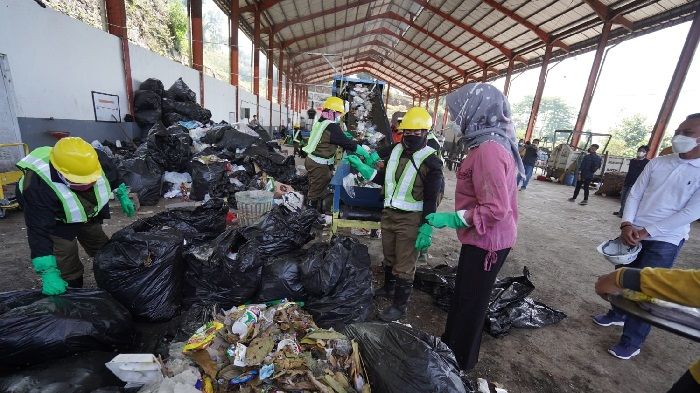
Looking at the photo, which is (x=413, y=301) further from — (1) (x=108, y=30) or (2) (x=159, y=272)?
(1) (x=108, y=30)

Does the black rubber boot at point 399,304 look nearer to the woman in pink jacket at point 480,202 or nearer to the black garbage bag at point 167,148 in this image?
the woman in pink jacket at point 480,202

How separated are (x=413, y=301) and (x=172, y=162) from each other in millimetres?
4482

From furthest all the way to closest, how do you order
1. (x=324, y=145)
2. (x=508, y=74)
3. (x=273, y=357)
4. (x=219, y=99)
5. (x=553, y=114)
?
(x=553, y=114)
(x=508, y=74)
(x=219, y=99)
(x=324, y=145)
(x=273, y=357)

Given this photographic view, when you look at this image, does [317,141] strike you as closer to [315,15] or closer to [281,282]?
[281,282]

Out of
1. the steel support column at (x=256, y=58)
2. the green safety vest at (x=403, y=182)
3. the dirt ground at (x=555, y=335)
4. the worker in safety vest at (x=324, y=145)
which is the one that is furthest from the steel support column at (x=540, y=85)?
the green safety vest at (x=403, y=182)

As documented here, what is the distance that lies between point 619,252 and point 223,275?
2733 mm

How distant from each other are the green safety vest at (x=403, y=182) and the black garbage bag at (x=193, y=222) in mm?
1592

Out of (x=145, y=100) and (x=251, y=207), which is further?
(x=145, y=100)

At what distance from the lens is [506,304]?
263cm

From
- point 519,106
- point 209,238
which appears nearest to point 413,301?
point 209,238

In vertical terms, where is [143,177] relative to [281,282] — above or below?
above

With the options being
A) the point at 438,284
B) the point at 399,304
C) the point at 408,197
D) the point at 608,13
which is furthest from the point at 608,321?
the point at 608,13

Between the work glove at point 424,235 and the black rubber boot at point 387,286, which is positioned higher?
the work glove at point 424,235

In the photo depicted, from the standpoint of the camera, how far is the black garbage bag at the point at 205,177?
4895 mm
